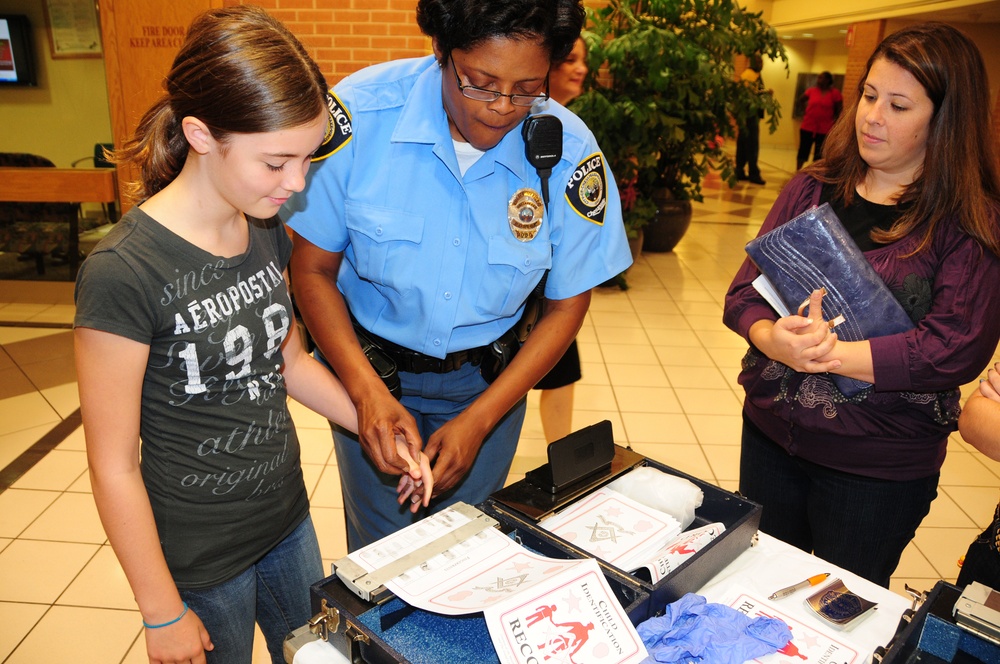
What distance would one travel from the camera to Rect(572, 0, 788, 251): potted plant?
526 cm

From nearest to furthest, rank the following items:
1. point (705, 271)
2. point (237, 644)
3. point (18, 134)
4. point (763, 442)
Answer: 1. point (237, 644)
2. point (763, 442)
3. point (18, 134)
4. point (705, 271)

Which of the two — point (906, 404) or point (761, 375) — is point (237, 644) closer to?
point (761, 375)

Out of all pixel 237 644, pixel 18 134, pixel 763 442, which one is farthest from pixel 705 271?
pixel 237 644

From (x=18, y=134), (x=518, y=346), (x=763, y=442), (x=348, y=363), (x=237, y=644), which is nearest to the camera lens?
(x=237, y=644)

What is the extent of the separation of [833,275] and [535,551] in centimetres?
82

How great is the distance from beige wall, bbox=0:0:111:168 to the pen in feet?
17.3

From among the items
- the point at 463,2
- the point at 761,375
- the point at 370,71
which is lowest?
the point at 761,375

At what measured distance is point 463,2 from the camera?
48.1 inches

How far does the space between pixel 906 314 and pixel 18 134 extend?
549cm

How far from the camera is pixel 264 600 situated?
142 cm

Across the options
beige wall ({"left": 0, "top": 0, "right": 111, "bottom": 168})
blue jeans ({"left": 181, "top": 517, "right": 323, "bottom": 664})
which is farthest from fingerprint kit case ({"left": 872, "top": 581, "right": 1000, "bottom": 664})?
beige wall ({"left": 0, "top": 0, "right": 111, "bottom": 168})

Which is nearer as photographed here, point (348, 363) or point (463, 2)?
point (463, 2)

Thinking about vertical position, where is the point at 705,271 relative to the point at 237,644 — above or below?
below

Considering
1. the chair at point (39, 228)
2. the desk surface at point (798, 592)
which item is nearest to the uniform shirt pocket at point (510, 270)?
the desk surface at point (798, 592)
